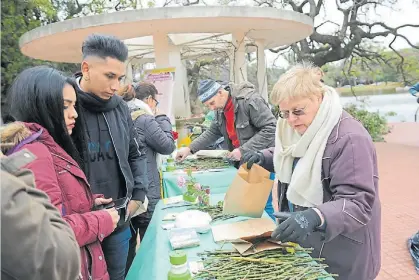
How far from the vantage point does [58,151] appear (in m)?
1.46

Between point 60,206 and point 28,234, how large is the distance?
0.69 m

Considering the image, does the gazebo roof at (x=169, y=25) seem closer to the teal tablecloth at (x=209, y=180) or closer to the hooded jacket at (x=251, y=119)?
the hooded jacket at (x=251, y=119)

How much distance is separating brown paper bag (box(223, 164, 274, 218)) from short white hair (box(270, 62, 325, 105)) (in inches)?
16.0

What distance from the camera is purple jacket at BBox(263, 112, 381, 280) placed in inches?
56.3

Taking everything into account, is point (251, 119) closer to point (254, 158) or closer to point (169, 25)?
point (254, 158)

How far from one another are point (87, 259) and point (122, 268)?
59cm

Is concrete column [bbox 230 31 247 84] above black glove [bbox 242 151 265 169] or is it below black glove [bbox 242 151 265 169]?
Result: above

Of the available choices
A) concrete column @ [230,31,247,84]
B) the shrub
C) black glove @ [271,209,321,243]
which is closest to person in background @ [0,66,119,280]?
black glove @ [271,209,321,243]

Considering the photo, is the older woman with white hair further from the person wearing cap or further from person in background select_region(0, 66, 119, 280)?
the person wearing cap

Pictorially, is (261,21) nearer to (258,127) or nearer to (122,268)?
(258,127)

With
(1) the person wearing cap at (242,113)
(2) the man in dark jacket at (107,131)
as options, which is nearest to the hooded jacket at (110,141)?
(2) the man in dark jacket at (107,131)

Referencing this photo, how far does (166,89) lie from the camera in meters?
6.18

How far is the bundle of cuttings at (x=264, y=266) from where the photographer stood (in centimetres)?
131

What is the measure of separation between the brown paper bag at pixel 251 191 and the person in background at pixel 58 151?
0.63 metres
